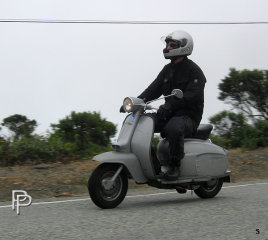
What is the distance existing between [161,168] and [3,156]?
5005 millimetres

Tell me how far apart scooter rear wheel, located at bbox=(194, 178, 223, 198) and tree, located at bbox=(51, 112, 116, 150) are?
654cm

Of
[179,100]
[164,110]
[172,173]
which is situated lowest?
[172,173]

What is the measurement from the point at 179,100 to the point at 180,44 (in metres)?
0.72

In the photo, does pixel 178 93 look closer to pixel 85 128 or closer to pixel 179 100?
pixel 179 100

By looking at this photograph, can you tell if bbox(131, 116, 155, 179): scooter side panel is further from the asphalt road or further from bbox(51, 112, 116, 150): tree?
bbox(51, 112, 116, 150): tree

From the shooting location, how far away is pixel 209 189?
7461 millimetres

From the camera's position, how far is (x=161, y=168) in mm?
6980

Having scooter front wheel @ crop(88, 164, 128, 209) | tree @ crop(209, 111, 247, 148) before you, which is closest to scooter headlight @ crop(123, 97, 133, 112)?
scooter front wheel @ crop(88, 164, 128, 209)

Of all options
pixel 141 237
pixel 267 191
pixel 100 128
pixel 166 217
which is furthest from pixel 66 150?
pixel 141 237

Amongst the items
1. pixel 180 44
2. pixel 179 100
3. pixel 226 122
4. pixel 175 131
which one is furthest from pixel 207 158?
pixel 226 122

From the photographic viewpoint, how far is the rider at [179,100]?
6.76m

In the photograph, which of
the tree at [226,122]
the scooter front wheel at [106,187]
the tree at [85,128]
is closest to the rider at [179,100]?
the scooter front wheel at [106,187]

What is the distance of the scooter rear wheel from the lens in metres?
7.37

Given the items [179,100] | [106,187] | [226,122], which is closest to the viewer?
[106,187]
